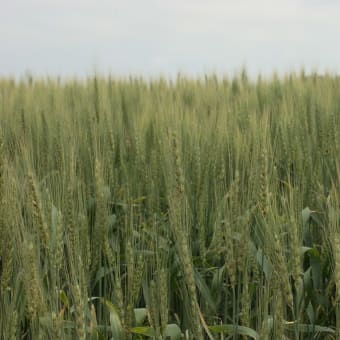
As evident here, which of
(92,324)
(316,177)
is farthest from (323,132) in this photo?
(92,324)

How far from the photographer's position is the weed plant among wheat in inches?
47.5

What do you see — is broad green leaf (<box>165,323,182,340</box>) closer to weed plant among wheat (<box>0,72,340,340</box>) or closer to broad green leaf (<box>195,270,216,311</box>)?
weed plant among wheat (<box>0,72,340,340</box>)

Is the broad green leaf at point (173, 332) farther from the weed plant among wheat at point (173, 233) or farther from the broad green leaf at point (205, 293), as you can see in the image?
the broad green leaf at point (205, 293)

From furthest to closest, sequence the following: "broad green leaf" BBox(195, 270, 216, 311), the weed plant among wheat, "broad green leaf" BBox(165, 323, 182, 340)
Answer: "broad green leaf" BBox(195, 270, 216, 311) < "broad green leaf" BBox(165, 323, 182, 340) < the weed plant among wheat

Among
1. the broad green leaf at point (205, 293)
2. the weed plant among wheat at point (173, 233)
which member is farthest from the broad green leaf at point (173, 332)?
the broad green leaf at point (205, 293)

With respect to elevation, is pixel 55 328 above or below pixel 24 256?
below

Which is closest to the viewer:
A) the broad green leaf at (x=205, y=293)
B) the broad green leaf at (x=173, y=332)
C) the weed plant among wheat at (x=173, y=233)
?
the weed plant among wheat at (x=173, y=233)

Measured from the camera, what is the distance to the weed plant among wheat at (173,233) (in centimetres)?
121

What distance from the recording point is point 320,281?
177cm

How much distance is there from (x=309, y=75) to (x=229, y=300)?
4.60 metres

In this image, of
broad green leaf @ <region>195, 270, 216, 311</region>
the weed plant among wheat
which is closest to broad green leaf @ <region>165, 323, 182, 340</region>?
the weed plant among wheat

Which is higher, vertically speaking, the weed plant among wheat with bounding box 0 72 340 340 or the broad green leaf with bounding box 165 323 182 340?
the weed plant among wheat with bounding box 0 72 340 340

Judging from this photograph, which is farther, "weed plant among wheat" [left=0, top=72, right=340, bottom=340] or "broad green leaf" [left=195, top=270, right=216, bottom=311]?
"broad green leaf" [left=195, top=270, right=216, bottom=311]

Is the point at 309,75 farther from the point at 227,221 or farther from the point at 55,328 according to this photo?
the point at 55,328
